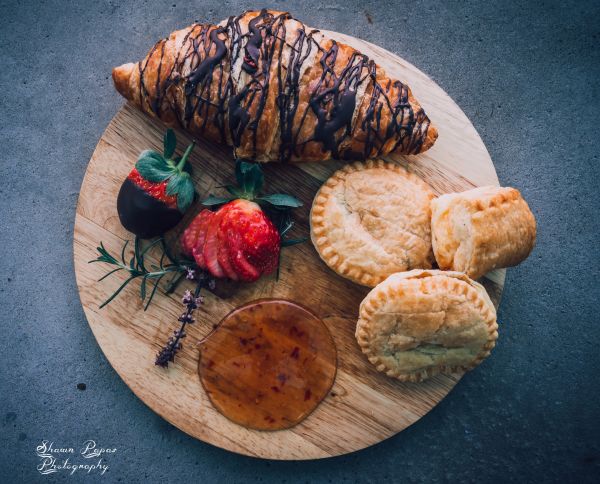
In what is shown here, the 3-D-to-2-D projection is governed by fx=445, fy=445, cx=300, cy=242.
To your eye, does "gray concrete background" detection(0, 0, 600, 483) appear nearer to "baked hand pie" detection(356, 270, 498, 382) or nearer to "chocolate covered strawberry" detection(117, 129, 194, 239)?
"baked hand pie" detection(356, 270, 498, 382)

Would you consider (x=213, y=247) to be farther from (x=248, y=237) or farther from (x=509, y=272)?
(x=509, y=272)

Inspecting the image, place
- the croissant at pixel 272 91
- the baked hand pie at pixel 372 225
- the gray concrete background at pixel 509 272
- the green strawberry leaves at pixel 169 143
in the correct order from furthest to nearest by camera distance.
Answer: the gray concrete background at pixel 509 272 < the baked hand pie at pixel 372 225 < the green strawberry leaves at pixel 169 143 < the croissant at pixel 272 91

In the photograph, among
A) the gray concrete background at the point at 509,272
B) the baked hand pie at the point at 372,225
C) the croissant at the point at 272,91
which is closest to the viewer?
the croissant at the point at 272,91

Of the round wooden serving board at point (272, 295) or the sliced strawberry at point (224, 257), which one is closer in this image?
the sliced strawberry at point (224, 257)

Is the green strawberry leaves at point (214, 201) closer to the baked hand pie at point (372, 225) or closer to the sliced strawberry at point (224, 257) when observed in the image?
the sliced strawberry at point (224, 257)
